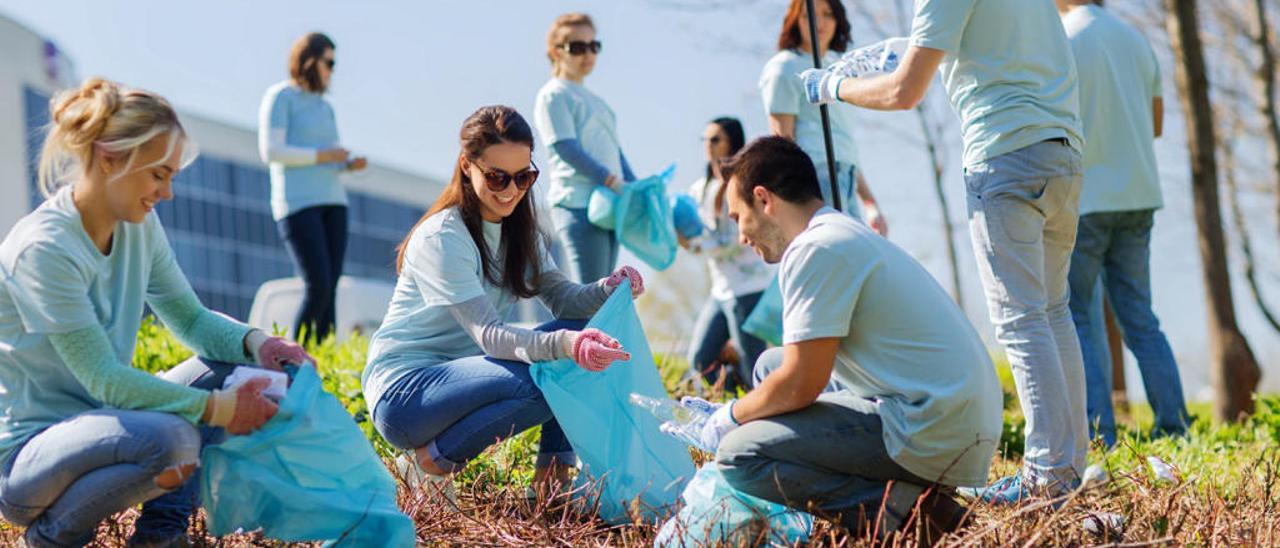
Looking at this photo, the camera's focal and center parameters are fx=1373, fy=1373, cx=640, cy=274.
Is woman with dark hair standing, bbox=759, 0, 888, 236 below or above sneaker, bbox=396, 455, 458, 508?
above

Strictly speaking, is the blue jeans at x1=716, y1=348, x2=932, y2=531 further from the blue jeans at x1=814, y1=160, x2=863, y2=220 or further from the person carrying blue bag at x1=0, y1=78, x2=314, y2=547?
the blue jeans at x1=814, y1=160, x2=863, y2=220

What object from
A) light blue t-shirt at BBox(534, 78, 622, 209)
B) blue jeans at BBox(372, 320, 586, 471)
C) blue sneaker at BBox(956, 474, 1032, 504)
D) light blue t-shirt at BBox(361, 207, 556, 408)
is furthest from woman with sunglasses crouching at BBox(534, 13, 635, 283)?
blue sneaker at BBox(956, 474, 1032, 504)

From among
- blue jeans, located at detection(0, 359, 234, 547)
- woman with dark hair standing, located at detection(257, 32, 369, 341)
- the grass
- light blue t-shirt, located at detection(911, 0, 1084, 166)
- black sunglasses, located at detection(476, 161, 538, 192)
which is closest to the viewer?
blue jeans, located at detection(0, 359, 234, 547)

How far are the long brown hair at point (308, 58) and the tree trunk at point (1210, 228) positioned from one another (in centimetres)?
516

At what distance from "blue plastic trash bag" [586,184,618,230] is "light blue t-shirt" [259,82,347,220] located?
1.41 meters

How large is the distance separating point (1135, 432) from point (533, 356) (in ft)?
10.6

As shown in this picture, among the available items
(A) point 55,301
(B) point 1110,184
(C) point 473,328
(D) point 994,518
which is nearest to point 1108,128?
(B) point 1110,184

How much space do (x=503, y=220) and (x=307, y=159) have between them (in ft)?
8.52

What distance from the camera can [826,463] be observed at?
122 inches

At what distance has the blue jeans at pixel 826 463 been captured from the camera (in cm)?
307

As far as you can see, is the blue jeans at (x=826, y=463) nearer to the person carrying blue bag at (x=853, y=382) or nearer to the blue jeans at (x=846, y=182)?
the person carrying blue bag at (x=853, y=382)

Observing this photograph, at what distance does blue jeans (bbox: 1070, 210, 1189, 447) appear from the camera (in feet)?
17.0

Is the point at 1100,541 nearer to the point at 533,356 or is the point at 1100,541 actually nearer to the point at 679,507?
the point at 679,507

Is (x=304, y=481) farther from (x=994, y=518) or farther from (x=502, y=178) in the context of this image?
(x=994, y=518)
